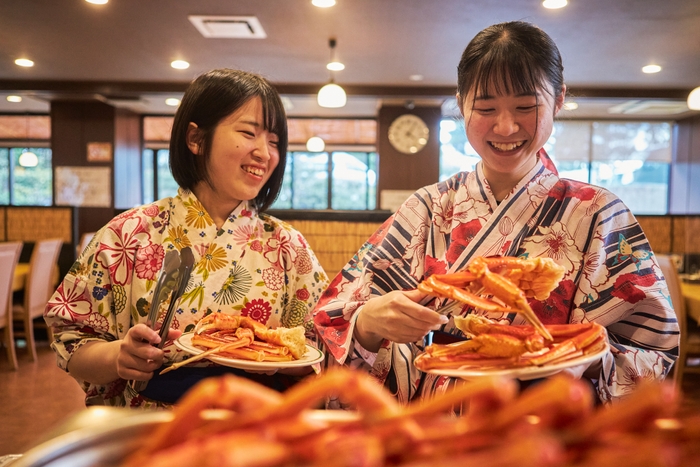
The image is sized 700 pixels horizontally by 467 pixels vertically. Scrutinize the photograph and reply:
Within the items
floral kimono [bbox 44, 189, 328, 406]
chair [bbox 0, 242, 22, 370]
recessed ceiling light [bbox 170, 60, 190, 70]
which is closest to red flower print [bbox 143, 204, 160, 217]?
floral kimono [bbox 44, 189, 328, 406]

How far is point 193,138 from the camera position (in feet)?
4.90

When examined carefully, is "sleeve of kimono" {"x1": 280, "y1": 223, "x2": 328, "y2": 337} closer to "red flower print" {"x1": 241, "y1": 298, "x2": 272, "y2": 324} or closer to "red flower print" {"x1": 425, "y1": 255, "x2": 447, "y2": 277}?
"red flower print" {"x1": 241, "y1": 298, "x2": 272, "y2": 324}

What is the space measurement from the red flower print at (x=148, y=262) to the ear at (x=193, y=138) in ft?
0.96

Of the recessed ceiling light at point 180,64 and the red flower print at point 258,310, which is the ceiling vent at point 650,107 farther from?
the red flower print at point 258,310

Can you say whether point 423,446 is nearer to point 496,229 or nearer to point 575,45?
point 496,229

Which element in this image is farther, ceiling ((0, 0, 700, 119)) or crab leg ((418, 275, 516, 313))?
ceiling ((0, 0, 700, 119))

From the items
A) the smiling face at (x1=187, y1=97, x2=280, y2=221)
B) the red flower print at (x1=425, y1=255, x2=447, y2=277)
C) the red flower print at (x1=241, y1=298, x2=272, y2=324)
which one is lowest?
the red flower print at (x1=241, y1=298, x2=272, y2=324)

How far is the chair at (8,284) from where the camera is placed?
4.75 meters

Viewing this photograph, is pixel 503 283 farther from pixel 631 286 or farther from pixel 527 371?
pixel 631 286

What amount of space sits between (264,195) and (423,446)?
1.30m

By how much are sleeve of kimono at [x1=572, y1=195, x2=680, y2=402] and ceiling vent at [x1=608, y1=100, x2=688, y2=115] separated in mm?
9255

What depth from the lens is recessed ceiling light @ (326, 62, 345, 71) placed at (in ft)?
24.1

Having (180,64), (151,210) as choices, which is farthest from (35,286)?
(151,210)

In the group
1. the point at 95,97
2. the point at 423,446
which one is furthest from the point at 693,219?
the point at 95,97
